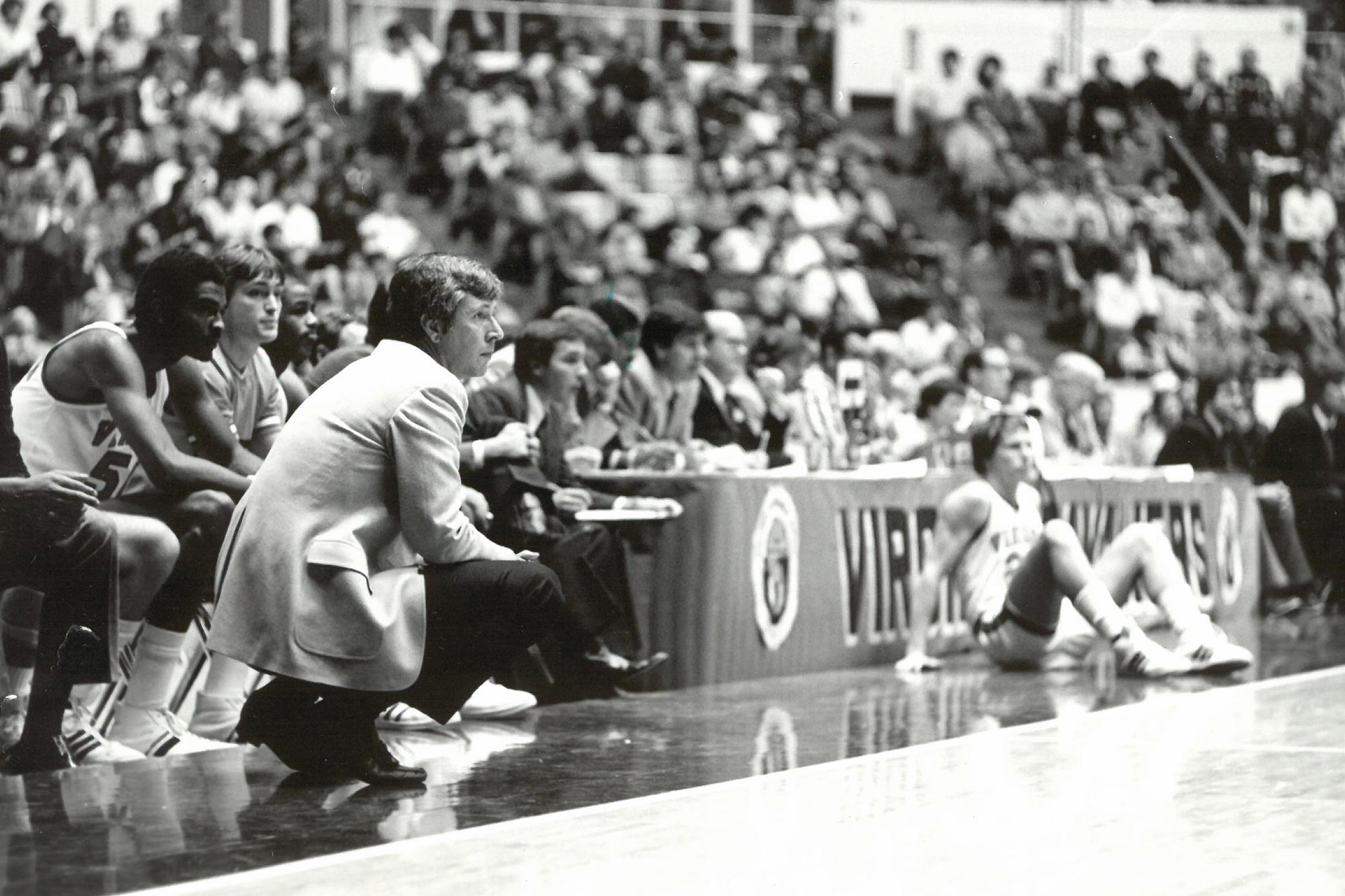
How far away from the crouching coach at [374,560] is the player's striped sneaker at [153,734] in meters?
0.89

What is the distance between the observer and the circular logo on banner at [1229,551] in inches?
505

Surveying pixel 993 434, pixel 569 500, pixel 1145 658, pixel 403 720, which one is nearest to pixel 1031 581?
pixel 1145 658

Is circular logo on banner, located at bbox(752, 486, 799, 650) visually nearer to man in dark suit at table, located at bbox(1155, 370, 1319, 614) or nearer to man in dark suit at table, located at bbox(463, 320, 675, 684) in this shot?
man in dark suit at table, located at bbox(463, 320, 675, 684)

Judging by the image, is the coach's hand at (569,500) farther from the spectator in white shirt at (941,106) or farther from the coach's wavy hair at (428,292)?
the spectator in white shirt at (941,106)

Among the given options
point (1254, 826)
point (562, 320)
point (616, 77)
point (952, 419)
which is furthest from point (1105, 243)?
point (1254, 826)

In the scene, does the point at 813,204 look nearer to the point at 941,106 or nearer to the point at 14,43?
the point at 941,106

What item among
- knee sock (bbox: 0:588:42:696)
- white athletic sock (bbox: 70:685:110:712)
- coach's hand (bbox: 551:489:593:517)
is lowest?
white athletic sock (bbox: 70:685:110:712)

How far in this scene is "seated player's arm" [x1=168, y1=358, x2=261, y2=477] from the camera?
6344 millimetres

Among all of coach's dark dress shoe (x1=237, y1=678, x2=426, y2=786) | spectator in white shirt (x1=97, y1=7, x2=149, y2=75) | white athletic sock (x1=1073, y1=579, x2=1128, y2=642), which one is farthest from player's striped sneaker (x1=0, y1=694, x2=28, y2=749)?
spectator in white shirt (x1=97, y1=7, x2=149, y2=75)

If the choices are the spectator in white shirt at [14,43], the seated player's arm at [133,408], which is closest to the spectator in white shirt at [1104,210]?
the spectator in white shirt at [14,43]

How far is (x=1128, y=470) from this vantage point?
12242 millimetres

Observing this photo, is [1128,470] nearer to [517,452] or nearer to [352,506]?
[517,452]

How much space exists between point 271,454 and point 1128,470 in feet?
25.6

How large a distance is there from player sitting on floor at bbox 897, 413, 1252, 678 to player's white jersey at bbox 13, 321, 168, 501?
4075 millimetres
